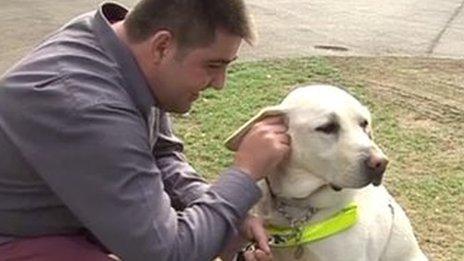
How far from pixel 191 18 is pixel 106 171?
0.46 m

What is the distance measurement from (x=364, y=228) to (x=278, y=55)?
5.62 metres

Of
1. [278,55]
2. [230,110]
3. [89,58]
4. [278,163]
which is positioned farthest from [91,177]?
[278,55]

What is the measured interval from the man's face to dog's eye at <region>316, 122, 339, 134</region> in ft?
1.40

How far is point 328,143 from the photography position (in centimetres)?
314

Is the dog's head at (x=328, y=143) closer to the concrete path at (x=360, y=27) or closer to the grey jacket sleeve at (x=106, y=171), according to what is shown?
the grey jacket sleeve at (x=106, y=171)

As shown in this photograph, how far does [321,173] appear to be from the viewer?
10.5ft

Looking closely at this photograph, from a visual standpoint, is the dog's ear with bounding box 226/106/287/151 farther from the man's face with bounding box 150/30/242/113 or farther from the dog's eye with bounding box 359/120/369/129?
the man's face with bounding box 150/30/242/113

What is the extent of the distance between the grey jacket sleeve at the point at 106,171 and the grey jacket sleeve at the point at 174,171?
0.54 meters

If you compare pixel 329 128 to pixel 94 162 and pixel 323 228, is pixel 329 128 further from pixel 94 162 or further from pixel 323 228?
pixel 94 162

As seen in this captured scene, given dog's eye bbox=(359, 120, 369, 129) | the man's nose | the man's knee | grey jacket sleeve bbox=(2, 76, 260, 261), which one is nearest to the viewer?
grey jacket sleeve bbox=(2, 76, 260, 261)


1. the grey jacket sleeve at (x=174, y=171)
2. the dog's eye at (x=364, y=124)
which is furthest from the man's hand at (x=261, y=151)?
the grey jacket sleeve at (x=174, y=171)

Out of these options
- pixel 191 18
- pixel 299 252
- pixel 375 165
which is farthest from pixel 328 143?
pixel 191 18

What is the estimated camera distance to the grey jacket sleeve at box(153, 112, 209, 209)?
3365 millimetres

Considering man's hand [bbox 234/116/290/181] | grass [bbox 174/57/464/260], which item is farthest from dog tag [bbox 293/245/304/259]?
grass [bbox 174/57/464/260]
